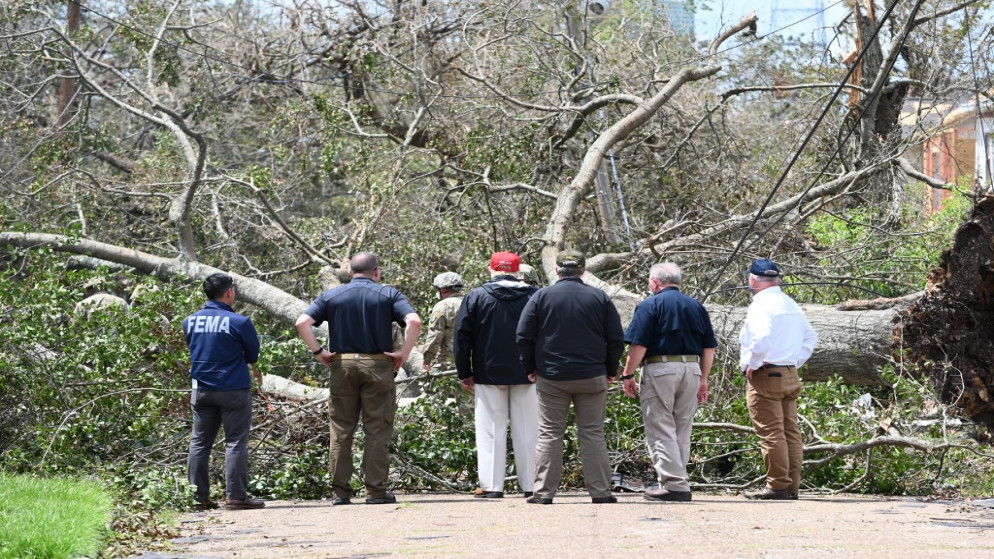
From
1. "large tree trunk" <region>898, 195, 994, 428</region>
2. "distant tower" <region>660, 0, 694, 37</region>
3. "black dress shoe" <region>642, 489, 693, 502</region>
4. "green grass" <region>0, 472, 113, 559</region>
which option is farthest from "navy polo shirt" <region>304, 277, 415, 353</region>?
"distant tower" <region>660, 0, 694, 37</region>

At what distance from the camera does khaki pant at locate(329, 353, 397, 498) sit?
7512 millimetres

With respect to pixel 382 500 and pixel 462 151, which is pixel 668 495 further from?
pixel 462 151

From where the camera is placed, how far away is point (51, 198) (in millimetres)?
13039

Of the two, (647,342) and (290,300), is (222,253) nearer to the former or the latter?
(290,300)

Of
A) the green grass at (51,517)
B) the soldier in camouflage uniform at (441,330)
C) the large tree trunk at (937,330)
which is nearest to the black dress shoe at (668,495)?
the large tree trunk at (937,330)

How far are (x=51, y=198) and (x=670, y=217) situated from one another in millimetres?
7290

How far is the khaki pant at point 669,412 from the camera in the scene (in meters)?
7.38

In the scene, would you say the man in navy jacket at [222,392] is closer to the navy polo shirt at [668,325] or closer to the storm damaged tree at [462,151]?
the navy polo shirt at [668,325]

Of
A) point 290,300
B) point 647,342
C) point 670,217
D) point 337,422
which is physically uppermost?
point 670,217

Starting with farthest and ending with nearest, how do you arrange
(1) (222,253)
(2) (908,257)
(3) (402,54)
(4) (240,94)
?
(4) (240,94) → (3) (402,54) → (1) (222,253) → (2) (908,257)

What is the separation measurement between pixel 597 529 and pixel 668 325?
192 cm

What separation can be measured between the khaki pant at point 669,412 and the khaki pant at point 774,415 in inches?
18.5

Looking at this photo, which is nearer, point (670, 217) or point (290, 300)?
point (290, 300)

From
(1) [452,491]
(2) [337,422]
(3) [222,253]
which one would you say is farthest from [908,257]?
(3) [222,253]
